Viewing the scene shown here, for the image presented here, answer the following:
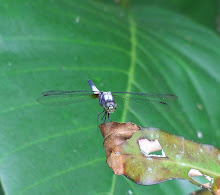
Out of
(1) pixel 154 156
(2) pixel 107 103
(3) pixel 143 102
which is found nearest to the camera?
(1) pixel 154 156

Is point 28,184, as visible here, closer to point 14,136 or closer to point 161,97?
point 14,136

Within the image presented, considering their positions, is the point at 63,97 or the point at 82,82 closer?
the point at 63,97

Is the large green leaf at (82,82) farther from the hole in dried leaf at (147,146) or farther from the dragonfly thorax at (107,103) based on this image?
the hole in dried leaf at (147,146)

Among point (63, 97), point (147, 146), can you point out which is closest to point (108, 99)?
point (63, 97)

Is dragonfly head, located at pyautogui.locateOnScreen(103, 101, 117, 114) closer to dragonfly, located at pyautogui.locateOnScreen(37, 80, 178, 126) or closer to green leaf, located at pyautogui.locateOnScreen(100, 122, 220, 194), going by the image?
dragonfly, located at pyautogui.locateOnScreen(37, 80, 178, 126)

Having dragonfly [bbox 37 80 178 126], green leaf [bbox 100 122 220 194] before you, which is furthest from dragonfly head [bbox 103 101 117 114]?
green leaf [bbox 100 122 220 194]

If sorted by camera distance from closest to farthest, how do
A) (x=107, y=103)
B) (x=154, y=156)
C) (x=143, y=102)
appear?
1. (x=154, y=156)
2. (x=107, y=103)
3. (x=143, y=102)

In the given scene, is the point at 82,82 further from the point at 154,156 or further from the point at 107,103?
the point at 154,156
